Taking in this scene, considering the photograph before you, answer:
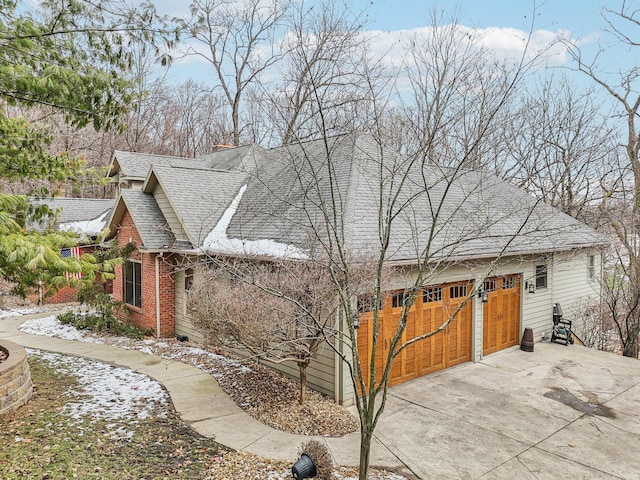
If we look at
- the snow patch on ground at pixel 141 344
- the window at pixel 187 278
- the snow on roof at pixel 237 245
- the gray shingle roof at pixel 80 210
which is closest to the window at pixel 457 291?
the snow on roof at pixel 237 245

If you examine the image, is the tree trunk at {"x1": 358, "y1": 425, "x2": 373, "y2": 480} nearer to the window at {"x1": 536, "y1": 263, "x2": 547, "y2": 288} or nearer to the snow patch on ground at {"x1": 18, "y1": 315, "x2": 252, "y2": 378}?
the snow patch on ground at {"x1": 18, "y1": 315, "x2": 252, "y2": 378}

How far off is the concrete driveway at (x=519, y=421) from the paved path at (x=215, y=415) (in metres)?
0.64

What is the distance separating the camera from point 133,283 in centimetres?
1353

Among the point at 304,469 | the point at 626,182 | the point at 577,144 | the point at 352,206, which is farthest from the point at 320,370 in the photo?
the point at 577,144

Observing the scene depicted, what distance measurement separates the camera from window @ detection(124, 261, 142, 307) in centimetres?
1316

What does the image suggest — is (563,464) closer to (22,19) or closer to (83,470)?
(83,470)

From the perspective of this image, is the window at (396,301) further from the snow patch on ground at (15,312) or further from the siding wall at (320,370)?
the snow patch on ground at (15,312)

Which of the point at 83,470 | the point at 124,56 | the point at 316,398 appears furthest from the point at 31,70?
the point at 316,398

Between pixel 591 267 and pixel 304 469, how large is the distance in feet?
46.7

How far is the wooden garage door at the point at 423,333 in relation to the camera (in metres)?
8.61

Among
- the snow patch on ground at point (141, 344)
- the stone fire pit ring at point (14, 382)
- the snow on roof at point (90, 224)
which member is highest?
the snow on roof at point (90, 224)

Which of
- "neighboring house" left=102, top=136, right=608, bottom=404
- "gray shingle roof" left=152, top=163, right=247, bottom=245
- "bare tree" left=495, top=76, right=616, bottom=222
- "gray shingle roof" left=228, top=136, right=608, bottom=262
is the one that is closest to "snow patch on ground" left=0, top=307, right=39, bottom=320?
"neighboring house" left=102, top=136, right=608, bottom=404

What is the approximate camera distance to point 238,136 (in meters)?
26.3

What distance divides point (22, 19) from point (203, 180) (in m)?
7.82
